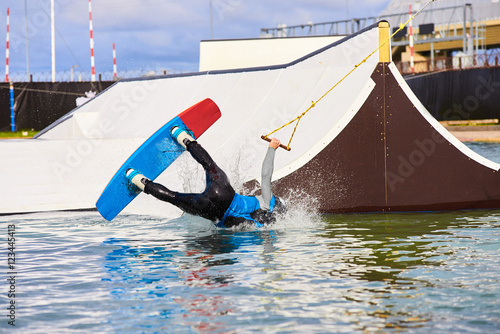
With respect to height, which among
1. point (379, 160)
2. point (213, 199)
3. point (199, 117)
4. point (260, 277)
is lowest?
point (260, 277)

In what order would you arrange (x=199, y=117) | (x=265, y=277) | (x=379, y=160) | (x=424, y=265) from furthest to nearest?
1. (x=379, y=160)
2. (x=199, y=117)
3. (x=424, y=265)
4. (x=265, y=277)

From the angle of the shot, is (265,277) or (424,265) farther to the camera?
A: (424,265)

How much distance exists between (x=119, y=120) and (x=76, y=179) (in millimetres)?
5005

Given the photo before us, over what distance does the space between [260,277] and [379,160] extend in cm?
449

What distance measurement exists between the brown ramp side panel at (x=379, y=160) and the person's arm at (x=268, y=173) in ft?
4.60

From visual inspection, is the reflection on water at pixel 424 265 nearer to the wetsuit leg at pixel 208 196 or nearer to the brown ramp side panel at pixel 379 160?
the brown ramp side panel at pixel 379 160

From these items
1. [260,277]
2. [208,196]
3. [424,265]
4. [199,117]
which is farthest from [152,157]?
[424,265]

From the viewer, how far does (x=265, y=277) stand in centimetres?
593

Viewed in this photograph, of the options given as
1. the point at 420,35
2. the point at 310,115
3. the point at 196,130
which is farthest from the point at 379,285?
the point at 420,35

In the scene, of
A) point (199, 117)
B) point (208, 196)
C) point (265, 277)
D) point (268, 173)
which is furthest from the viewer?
point (199, 117)

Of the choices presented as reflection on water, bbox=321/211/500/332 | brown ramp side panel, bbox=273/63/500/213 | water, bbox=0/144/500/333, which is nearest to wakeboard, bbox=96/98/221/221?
water, bbox=0/144/500/333

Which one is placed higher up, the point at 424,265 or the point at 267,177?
the point at 267,177

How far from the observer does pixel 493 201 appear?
1027 cm

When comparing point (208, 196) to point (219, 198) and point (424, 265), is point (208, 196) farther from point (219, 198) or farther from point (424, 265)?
point (424, 265)
